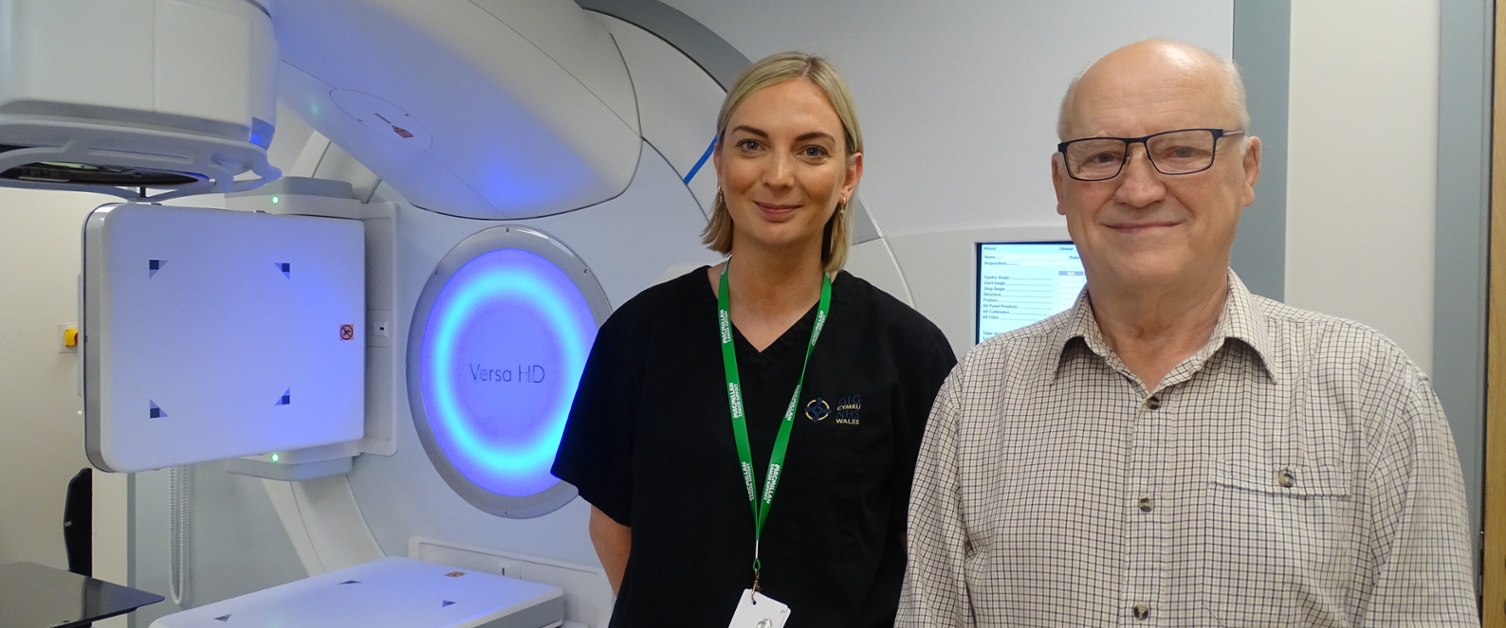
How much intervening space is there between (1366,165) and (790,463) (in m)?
0.93

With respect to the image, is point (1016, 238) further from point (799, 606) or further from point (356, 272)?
point (356, 272)

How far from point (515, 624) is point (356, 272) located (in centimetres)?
93

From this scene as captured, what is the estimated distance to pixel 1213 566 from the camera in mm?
918

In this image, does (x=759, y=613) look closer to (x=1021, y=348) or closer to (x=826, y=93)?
(x=1021, y=348)

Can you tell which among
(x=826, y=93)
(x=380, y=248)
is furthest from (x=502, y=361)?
(x=826, y=93)

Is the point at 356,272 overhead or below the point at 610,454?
overhead


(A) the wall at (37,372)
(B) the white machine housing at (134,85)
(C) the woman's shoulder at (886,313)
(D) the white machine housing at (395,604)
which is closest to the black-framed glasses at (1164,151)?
(C) the woman's shoulder at (886,313)

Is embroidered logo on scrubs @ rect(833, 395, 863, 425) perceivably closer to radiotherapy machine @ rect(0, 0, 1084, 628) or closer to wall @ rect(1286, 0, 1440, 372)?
radiotherapy machine @ rect(0, 0, 1084, 628)

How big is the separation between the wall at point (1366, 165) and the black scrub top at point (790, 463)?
2.01 feet

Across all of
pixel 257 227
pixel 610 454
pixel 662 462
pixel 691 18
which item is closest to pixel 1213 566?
pixel 662 462

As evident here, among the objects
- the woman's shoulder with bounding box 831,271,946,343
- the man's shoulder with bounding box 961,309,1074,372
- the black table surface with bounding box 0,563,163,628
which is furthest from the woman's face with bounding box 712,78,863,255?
the black table surface with bounding box 0,563,163,628

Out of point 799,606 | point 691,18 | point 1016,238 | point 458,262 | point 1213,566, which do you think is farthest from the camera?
point 458,262

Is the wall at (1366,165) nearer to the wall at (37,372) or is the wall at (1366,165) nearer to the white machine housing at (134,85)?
the white machine housing at (134,85)

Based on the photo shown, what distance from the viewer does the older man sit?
2.93 ft
